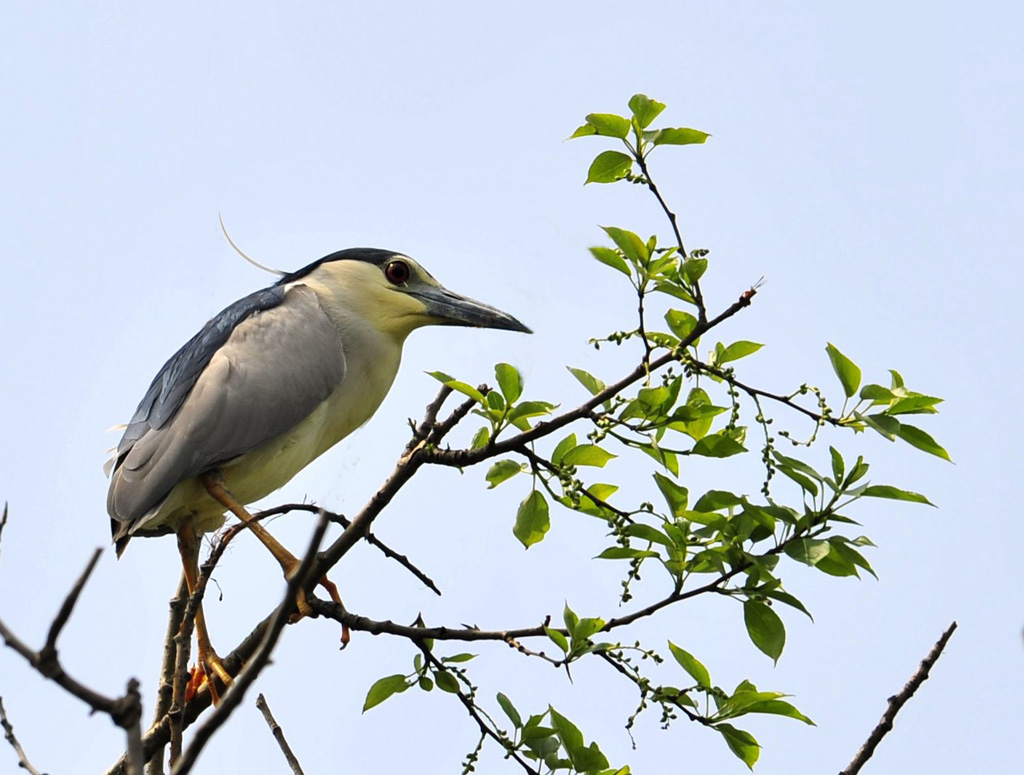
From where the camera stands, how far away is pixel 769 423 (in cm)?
246

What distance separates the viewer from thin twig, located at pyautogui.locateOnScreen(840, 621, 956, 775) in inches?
98.9

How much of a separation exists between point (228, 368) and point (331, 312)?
57cm

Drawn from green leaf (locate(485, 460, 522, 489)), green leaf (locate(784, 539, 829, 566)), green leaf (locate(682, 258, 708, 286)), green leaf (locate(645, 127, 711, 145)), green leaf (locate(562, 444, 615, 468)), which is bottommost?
green leaf (locate(485, 460, 522, 489))

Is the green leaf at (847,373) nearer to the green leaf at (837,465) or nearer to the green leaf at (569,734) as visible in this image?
the green leaf at (837,465)

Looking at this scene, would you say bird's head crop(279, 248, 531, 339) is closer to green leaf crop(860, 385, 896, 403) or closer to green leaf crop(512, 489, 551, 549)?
green leaf crop(512, 489, 551, 549)

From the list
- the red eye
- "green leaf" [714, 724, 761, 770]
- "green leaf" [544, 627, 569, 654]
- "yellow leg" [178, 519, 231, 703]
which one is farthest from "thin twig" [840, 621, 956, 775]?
the red eye

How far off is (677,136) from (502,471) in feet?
2.77

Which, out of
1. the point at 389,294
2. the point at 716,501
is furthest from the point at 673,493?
the point at 389,294

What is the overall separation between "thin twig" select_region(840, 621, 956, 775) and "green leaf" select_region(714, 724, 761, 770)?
0.24 metres

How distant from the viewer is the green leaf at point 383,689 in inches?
120

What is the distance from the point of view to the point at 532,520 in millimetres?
2812

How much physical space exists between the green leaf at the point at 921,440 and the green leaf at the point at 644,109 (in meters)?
0.86

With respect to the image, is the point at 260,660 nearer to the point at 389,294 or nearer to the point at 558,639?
the point at 558,639

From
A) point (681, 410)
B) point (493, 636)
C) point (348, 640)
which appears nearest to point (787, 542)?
point (681, 410)
